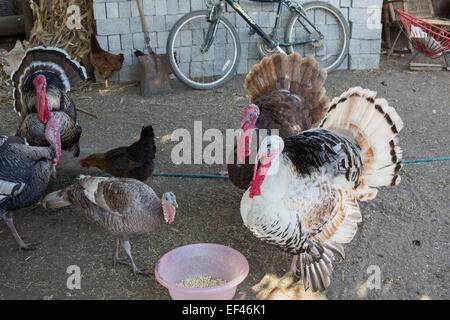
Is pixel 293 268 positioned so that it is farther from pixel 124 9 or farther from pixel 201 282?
pixel 124 9

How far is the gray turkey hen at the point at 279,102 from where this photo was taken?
3.47 metres

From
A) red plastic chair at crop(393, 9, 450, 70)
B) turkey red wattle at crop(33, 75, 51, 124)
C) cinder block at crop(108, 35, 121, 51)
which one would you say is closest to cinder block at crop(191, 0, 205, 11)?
cinder block at crop(108, 35, 121, 51)

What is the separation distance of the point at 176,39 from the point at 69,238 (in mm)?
4281

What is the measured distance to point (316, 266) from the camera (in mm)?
2943

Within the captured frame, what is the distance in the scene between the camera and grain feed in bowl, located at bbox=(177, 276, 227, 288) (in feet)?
9.76

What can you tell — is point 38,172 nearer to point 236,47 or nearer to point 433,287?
point 433,287

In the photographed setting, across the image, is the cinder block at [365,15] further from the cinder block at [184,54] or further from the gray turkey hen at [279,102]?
the gray turkey hen at [279,102]

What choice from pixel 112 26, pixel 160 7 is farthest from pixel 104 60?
pixel 160 7

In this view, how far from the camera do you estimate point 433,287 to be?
2.98 metres

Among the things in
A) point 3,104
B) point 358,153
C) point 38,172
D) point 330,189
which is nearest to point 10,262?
point 38,172

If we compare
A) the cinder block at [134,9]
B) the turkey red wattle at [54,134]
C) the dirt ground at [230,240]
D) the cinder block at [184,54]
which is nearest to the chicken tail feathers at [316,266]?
the dirt ground at [230,240]

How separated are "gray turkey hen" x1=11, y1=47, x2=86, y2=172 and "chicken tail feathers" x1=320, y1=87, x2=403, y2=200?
7.84 ft

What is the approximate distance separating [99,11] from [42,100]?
122 inches

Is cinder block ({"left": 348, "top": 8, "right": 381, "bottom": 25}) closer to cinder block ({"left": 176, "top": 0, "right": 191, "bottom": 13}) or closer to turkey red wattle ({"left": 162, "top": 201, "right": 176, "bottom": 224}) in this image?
cinder block ({"left": 176, "top": 0, "right": 191, "bottom": 13})
